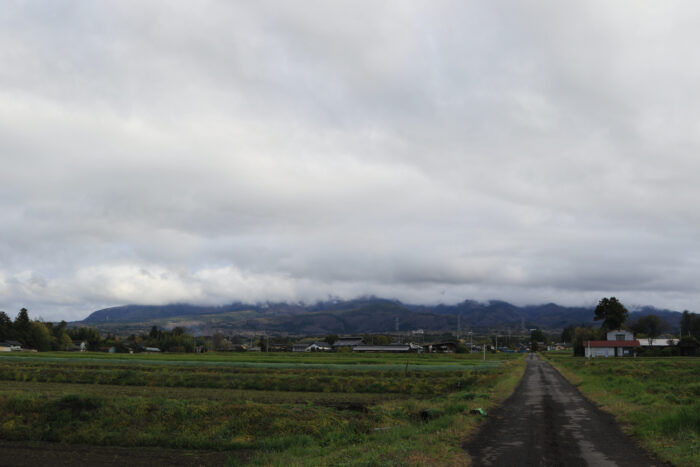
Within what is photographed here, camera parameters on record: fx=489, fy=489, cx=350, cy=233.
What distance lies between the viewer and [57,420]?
2738cm

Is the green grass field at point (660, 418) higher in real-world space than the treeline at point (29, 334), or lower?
higher

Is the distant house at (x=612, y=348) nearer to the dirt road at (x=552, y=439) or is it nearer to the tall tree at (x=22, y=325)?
the dirt road at (x=552, y=439)

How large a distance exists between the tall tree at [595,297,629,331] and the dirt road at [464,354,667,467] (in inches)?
5675

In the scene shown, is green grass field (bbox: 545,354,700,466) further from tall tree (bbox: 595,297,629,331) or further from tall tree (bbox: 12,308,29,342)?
tall tree (bbox: 12,308,29,342)

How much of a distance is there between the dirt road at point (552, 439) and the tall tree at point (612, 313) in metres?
144

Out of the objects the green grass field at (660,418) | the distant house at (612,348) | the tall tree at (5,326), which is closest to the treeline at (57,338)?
the tall tree at (5,326)

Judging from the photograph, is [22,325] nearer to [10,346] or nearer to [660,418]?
[10,346]

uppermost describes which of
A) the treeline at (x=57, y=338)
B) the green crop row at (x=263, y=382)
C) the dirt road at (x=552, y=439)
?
the dirt road at (x=552, y=439)

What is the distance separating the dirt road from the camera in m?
16.7

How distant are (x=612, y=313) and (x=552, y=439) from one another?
15883cm

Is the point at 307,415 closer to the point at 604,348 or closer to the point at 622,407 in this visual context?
the point at 622,407

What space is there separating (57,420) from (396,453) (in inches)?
831

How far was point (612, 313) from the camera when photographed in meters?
158

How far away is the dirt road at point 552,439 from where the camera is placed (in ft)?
54.9
